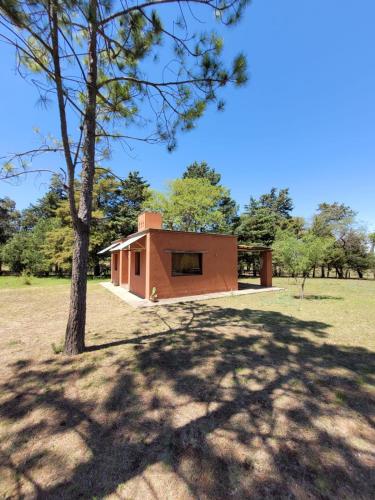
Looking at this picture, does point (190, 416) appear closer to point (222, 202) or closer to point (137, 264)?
point (137, 264)

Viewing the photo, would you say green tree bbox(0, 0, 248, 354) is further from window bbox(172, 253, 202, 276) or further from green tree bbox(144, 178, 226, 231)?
green tree bbox(144, 178, 226, 231)

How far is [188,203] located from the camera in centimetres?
2695

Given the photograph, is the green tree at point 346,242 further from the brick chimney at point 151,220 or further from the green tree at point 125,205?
the green tree at point 125,205

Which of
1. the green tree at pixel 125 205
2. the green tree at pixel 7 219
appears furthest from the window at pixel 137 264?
the green tree at pixel 7 219

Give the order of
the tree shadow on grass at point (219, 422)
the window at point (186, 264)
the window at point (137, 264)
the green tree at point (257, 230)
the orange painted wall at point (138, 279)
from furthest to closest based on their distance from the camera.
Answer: the green tree at point (257, 230) → the window at point (137, 264) → the window at point (186, 264) → the orange painted wall at point (138, 279) → the tree shadow on grass at point (219, 422)

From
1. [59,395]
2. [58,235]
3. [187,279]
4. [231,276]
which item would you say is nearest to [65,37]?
[59,395]

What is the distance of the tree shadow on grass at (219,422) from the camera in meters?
2.24

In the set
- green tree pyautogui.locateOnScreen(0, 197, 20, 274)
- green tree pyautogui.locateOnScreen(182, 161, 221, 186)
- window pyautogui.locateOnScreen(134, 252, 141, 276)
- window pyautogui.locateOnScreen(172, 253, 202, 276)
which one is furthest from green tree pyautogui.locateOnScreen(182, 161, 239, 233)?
green tree pyautogui.locateOnScreen(0, 197, 20, 274)

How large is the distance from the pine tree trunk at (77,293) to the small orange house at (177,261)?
7085 mm

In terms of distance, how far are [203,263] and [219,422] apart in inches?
447

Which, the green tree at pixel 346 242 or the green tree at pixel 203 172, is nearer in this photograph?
the green tree at pixel 346 242

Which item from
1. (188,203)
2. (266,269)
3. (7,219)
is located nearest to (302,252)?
(266,269)

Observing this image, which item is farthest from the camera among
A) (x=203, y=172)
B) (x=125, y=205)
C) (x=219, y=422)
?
(x=203, y=172)

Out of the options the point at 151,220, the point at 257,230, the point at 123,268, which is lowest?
the point at 123,268
